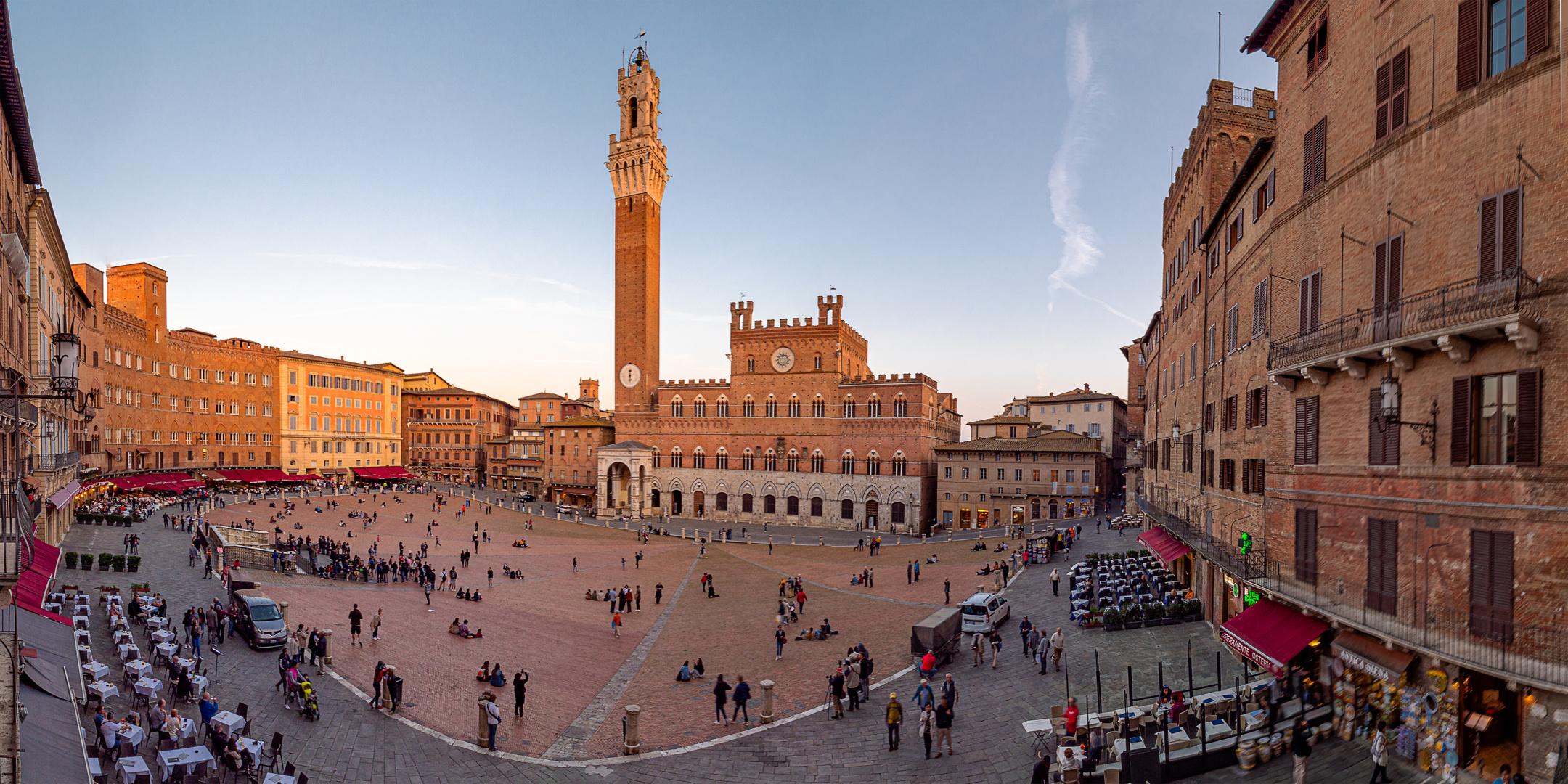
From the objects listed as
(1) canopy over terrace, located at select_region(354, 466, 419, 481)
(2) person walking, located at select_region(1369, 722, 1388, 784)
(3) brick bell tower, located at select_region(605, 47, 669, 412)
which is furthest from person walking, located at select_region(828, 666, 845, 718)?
(1) canopy over terrace, located at select_region(354, 466, 419, 481)

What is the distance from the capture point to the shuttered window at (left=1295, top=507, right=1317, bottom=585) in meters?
14.1

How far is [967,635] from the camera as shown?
23.9 meters

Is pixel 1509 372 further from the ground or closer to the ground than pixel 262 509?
further from the ground

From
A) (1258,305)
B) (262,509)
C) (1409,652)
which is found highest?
(1258,305)

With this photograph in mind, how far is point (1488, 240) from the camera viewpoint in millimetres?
10188

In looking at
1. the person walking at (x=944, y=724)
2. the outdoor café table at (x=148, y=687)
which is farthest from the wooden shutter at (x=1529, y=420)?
the outdoor café table at (x=148, y=687)

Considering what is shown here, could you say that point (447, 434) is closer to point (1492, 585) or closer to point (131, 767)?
point (131, 767)

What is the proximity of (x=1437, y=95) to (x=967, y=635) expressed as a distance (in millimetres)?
18859

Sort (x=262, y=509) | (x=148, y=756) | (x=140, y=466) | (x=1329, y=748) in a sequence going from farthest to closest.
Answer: (x=140, y=466) → (x=262, y=509) → (x=148, y=756) → (x=1329, y=748)

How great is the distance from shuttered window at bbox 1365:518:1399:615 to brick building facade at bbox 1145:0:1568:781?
33mm

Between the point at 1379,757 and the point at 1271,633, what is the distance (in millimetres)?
3592

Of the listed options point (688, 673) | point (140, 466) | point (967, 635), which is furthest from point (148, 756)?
point (140, 466)

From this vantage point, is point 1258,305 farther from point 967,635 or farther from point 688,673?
point 688,673

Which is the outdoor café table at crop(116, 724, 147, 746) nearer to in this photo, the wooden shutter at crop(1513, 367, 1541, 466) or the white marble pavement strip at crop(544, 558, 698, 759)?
the white marble pavement strip at crop(544, 558, 698, 759)
